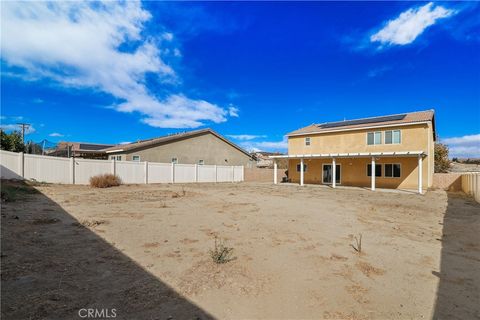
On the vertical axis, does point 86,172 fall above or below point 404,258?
above

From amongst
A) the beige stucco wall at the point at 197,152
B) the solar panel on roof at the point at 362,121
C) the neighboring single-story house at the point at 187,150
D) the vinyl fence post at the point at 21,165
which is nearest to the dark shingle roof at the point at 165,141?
the neighboring single-story house at the point at 187,150

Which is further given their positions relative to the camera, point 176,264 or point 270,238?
point 270,238

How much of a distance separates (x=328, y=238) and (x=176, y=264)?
344 centimetres

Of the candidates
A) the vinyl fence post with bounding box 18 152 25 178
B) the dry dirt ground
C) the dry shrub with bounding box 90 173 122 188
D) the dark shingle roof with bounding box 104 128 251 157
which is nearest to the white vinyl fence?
the vinyl fence post with bounding box 18 152 25 178

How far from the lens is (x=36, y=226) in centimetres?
588

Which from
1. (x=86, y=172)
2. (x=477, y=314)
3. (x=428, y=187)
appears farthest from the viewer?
(x=428, y=187)

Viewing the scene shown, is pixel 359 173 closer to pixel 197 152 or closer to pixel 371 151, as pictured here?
pixel 371 151

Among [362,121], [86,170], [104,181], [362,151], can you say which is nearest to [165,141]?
[86,170]

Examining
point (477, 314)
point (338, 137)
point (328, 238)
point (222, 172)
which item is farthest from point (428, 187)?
point (477, 314)

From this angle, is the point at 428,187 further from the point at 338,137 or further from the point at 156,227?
Answer: the point at 156,227

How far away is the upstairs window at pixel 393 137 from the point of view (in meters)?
21.0

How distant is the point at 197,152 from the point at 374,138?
16897 mm

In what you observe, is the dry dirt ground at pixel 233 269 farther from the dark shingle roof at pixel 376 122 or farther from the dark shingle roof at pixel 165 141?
the dark shingle roof at pixel 165 141

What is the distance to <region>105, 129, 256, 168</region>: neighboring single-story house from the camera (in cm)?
2502
